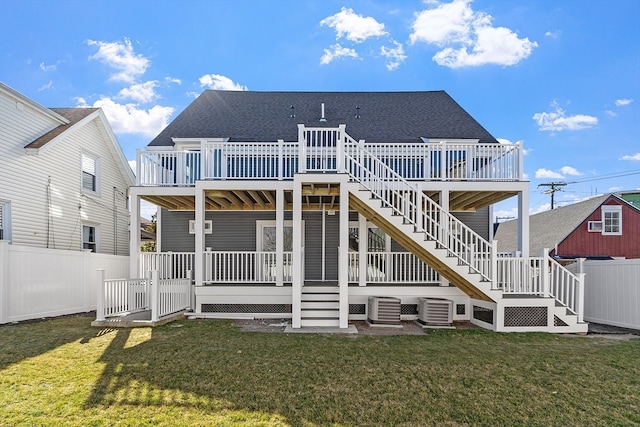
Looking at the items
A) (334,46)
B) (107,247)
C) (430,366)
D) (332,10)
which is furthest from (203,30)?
(430,366)

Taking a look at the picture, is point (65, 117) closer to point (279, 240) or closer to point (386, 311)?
point (279, 240)

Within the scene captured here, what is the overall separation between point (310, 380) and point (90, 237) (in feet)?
40.2

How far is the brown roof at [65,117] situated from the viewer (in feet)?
34.5

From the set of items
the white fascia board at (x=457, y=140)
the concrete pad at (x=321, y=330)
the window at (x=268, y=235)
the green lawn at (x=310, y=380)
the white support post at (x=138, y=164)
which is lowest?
the concrete pad at (x=321, y=330)

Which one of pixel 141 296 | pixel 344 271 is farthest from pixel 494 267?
pixel 141 296

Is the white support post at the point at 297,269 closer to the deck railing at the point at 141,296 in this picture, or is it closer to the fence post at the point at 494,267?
the deck railing at the point at 141,296

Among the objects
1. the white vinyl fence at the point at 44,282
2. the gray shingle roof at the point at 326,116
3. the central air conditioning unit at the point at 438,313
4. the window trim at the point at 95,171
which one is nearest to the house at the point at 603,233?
the gray shingle roof at the point at 326,116

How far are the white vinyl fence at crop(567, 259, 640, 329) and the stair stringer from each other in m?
2.86

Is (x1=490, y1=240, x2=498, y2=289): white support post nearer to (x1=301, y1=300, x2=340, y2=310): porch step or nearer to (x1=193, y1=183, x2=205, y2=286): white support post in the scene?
(x1=301, y1=300, x2=340, y2=310): porch step

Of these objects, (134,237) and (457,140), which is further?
(457,140)

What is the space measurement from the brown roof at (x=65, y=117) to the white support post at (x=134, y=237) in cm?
415

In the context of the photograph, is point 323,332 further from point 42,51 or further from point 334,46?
point 42,51

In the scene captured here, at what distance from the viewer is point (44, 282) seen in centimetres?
836

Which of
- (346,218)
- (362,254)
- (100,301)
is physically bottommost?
(100,301)
